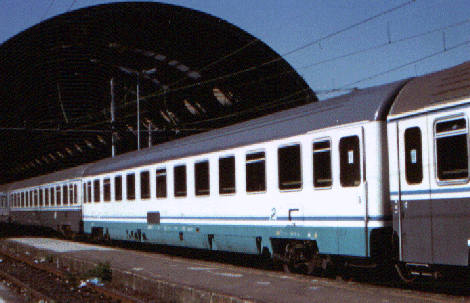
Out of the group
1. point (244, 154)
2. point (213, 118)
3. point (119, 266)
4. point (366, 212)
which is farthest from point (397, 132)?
point (213, 118)

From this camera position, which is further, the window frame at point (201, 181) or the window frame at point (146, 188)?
Answer: the window frame at point (146, 188)

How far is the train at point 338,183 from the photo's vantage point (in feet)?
32.7

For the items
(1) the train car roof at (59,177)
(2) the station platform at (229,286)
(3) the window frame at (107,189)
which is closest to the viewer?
(2) the station platform at (229,286)

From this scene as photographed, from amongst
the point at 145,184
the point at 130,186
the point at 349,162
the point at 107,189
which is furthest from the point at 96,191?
the point at 349,162

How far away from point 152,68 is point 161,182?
126 feet

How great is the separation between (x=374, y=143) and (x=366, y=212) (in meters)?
1.24

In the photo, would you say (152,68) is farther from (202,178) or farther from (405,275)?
(405,275)

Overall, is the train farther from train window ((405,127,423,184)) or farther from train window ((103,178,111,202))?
train window ((103,178,111,202))

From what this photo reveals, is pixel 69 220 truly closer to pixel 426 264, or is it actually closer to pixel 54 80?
pixel 426 264

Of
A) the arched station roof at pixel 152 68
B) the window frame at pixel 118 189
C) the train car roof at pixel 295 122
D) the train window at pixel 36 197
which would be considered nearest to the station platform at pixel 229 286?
the train car roof at pixel 295 122

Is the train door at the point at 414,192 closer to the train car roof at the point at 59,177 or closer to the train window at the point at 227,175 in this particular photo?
the train window at the point at 227,175

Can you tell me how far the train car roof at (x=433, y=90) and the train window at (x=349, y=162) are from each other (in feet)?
3.27

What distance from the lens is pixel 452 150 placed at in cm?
993

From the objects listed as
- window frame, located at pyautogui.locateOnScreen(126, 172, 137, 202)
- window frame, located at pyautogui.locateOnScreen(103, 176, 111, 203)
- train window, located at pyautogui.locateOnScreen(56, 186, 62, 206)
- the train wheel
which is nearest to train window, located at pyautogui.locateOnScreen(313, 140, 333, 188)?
the train wheel
